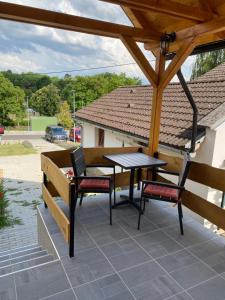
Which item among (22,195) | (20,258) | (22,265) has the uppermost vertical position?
(22,265)

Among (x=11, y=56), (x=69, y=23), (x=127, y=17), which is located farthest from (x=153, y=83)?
(x=11, y=56)

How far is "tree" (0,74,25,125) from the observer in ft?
91.6

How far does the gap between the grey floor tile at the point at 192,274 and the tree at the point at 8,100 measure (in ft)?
97.4

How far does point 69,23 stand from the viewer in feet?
8.95

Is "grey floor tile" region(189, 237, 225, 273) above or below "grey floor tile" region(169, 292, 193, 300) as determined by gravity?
above

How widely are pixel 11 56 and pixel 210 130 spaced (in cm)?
1161

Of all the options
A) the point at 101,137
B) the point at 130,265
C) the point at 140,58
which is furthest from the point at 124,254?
the point at 101,137

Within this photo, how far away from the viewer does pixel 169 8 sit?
9.05 feet

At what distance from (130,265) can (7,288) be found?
3.61 feet

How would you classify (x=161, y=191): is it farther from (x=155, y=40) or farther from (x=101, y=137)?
(x=101, y=137)

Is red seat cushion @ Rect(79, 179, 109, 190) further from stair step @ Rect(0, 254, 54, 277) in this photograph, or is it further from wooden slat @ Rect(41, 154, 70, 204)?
stair step @ Rect(0, 254, 54, 277)

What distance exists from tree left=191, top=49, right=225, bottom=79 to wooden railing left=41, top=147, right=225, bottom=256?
10.8 meters

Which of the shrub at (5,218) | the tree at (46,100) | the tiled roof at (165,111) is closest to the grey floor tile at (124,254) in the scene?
the tiled roof at (165,111)

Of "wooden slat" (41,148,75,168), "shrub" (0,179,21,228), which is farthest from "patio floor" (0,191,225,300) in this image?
"shrub" (0,179,21,228)
